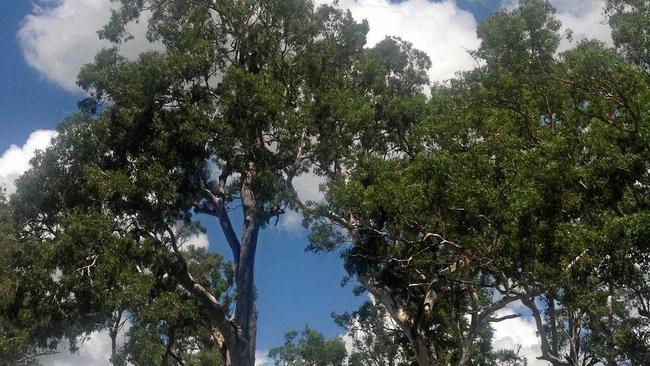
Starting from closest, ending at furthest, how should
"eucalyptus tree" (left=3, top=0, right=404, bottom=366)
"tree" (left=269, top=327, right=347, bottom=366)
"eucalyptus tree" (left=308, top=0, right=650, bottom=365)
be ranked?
"eucalyptus tree" (left=308, top=0, right=650, bottom=365) < "eucalyptus tree" (left=3, top=0, right=404, bottom=366) < "tree" (left=269, top=327, right=347, bottom=366)

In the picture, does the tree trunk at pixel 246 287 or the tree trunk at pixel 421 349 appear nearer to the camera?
the tree trunk at pixel 421 349

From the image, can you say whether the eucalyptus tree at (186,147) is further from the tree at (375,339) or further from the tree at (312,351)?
the tree at (312,351)

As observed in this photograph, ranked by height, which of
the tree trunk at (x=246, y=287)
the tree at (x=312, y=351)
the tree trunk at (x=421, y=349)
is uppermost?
the tree at (x=312, y=351)

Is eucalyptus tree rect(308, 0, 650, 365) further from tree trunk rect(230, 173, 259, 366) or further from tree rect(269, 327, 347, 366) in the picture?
tree rect(269, 327, 347, 366)

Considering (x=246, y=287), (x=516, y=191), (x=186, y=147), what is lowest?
(x=516, y=191)

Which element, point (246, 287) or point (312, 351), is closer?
point (246, 287)

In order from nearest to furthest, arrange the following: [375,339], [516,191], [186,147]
Result: 1. [516,191]
2. [186,147]
3. [375,339]

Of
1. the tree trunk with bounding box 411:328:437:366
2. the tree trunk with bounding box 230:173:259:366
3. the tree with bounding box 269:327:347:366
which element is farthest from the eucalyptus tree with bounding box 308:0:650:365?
the tree with bounding box 269:327:347:366

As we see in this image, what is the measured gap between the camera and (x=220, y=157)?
1984 cm

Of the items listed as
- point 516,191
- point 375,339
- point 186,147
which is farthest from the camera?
point 375,339

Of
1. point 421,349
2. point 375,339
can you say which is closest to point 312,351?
point 375,339

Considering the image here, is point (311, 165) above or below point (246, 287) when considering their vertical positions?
above

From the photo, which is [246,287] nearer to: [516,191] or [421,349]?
[421,349]

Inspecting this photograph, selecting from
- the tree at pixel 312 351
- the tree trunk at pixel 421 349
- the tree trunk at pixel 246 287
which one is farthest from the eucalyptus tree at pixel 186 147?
the tree at pixel 312 351
